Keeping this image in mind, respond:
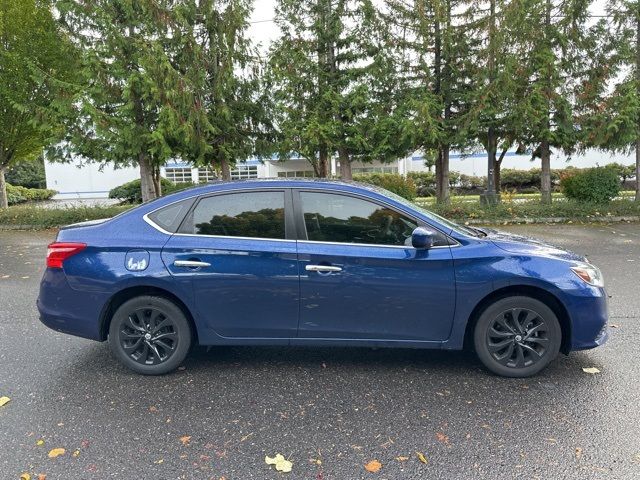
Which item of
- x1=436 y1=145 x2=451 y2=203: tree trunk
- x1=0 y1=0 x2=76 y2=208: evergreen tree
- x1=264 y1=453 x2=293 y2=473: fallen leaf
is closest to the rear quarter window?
x1=264 y1=453 x2=293 y2=473: fallen leaf

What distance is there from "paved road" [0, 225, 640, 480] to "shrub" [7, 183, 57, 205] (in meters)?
31.5

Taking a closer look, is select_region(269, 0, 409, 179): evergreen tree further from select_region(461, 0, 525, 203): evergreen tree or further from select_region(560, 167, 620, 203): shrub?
select_region(560, 167, 620, 203): shrub

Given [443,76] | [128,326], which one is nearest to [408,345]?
[128,326]

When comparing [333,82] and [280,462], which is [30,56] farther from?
[280,462]

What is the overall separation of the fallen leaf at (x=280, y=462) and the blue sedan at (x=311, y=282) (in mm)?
1137

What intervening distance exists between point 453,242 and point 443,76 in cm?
1224

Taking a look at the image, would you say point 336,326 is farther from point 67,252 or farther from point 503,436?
point 67,252

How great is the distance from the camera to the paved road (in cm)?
273

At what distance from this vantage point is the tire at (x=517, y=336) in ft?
12.1

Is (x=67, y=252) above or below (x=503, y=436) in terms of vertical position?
above

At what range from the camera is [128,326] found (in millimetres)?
3914

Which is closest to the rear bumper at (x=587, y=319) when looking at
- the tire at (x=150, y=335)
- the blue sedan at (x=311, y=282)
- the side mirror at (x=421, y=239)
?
the blue sedan at (x=311, y=282)

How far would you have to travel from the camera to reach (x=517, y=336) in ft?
12.2

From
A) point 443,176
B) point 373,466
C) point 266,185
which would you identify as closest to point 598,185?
point 443,176
